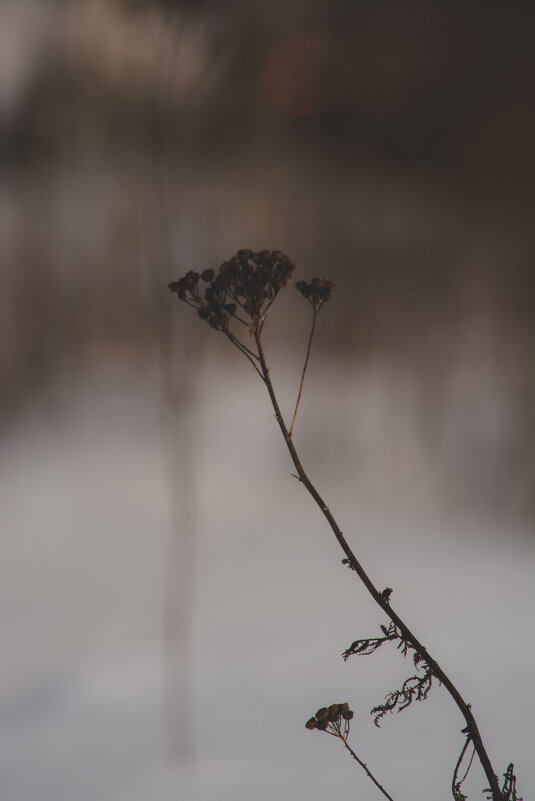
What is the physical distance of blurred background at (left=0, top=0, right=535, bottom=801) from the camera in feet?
2.45

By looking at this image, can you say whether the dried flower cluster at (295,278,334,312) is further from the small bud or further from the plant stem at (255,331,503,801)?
the small bud

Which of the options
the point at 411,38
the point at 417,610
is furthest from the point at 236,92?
the point at 417,610

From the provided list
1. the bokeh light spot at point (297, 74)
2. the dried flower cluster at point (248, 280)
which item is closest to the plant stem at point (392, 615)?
the dried flower cluster at point (248, 280)

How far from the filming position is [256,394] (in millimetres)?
810

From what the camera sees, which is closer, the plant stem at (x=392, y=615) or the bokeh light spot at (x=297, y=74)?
the plant stem at (x=392, y=615)

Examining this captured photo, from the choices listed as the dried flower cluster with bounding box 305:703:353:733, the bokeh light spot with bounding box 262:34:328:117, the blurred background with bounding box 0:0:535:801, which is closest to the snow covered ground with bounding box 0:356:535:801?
the blurred background with bounding box 0:0:535:801

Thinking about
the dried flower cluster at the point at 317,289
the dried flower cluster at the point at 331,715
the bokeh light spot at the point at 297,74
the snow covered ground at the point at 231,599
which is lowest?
the dried flower cluster at the point at 331,715

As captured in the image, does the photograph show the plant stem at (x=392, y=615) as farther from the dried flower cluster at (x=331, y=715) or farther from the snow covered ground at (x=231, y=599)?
the snow covered ground at (x=231, y=599)

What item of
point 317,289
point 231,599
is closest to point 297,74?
point 317,289

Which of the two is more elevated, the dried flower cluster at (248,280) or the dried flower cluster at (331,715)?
the dried flower cluster at (248,280)

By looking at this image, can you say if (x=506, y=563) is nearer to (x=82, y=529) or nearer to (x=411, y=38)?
(x=82, y=529)

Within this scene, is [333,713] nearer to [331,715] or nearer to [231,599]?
[331,715]

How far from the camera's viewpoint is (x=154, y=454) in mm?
782

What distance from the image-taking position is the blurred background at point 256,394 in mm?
748
